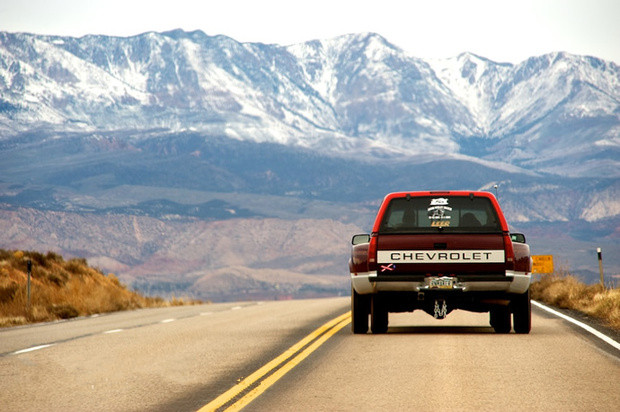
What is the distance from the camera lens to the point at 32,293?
27094mm

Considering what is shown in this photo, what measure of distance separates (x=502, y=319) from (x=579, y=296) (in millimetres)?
9198

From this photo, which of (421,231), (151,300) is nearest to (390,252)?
(421,231)

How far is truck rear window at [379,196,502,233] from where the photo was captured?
48.5ft

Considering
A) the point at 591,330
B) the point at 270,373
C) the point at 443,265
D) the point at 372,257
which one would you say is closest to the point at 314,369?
the point at 270,373

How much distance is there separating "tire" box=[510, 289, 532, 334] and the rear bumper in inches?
14.5

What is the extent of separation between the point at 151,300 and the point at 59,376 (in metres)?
24.7

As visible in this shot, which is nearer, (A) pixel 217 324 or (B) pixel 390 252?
(B) pixel 390 252

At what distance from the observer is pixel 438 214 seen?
15.1 m

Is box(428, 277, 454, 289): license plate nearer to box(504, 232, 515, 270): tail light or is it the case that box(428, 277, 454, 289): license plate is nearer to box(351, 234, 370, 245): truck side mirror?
box(504, 232, 515, 270): tail light

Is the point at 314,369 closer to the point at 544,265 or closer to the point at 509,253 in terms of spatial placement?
the point at 509,253

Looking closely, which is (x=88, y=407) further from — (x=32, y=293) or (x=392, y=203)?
(x=32, y=293)

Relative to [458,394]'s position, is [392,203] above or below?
above

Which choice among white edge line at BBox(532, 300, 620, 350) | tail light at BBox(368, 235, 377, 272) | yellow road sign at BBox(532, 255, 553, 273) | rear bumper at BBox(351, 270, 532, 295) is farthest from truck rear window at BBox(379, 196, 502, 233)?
yellow road sign at BBox(532, 255, 553, 273)

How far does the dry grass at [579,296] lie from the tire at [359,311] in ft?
12.6
